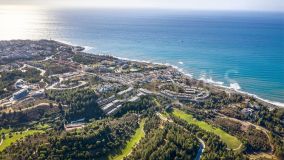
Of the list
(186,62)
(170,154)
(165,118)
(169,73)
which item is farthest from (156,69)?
(170,154)

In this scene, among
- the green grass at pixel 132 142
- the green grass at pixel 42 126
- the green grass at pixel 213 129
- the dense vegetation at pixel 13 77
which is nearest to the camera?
the green grass at pixel 132 142

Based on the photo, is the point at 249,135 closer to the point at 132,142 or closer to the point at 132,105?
the point at 132,142

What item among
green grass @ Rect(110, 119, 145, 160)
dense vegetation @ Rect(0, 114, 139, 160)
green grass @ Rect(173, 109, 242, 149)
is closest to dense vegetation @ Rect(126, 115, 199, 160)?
green grass @ Rect(110, 119, 145, 160)

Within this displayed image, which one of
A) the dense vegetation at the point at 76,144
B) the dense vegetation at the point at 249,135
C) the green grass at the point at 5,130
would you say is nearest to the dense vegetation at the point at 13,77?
the green grass at the point at 5,130

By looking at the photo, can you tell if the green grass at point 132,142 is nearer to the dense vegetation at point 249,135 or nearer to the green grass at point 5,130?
the dense vegetation at point 249,135

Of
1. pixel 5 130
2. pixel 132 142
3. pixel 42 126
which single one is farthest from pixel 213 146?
pixel 5 130

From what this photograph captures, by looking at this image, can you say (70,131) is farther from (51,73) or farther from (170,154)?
(51,73)


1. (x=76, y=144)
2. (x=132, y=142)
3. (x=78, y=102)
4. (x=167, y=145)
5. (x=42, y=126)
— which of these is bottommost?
(x=42, y=126)

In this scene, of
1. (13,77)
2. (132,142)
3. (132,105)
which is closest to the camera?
(132,142)

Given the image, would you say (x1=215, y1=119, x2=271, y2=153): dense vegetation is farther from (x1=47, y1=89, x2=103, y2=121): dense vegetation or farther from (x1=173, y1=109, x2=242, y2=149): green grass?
(x1=47, y1=89, x2=103, y2=121): dense vegetation
